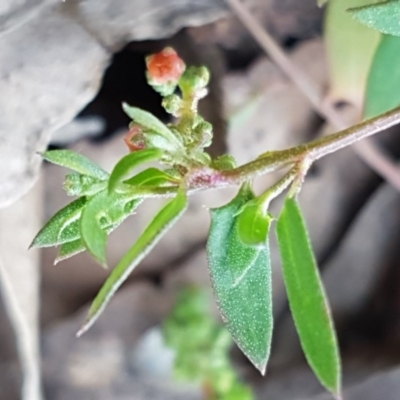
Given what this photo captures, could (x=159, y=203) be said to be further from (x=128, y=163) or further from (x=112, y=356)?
(x=128, y=163)

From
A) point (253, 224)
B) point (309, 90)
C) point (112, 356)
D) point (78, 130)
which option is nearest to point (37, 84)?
point (78, 130)

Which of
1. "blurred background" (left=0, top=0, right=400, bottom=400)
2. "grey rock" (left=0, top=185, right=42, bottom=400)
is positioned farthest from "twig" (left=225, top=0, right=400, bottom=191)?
"grey rock" (left=0, top=185, right=42, bottom=400)

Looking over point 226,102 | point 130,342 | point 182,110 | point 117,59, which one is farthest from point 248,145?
point 182,110

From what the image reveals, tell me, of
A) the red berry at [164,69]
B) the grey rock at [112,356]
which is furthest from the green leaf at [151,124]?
the grey rock at [112,356]

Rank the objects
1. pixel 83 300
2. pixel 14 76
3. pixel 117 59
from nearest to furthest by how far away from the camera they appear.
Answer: pixel 14 76 → pixel 117 59 → pixel 83 300

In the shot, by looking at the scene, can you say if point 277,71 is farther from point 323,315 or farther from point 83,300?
point 323,315

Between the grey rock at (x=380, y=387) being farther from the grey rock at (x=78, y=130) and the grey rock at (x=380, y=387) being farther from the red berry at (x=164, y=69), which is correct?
the red berry at (x=164, y=69)

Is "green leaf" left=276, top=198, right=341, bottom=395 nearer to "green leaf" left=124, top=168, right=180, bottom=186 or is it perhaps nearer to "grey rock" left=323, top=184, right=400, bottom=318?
"green leaf" left=124, top=168, right=180, bottom=186
